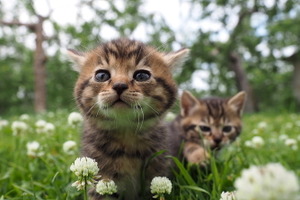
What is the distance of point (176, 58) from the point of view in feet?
9.52

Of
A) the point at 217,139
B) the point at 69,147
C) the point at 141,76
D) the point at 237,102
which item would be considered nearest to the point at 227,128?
the point at 217,139

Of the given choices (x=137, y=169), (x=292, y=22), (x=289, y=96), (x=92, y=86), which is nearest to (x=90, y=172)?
(x=137, y=169)

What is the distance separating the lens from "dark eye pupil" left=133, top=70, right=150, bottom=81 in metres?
2.42

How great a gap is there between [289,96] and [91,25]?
1266 cm

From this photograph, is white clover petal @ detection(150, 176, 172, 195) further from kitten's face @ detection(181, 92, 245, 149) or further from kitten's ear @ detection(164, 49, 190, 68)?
kitten's face @ detection(181, 92, 245, 149)

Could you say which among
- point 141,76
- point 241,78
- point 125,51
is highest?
point 241,78

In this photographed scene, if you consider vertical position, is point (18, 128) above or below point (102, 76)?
above

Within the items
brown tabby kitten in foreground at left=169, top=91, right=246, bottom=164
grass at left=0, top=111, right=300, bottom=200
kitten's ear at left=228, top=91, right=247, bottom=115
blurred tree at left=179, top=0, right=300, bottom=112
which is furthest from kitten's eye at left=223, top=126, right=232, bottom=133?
blurred tree at left=179, top=0, right=300, bottom=112

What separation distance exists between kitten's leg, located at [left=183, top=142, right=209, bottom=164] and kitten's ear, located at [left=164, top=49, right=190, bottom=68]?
0.89m

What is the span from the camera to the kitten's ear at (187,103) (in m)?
3.98

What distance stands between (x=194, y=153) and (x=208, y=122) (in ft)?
2.11

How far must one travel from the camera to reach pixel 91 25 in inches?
690

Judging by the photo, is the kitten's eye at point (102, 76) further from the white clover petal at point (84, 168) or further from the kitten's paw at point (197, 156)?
the kitten's paw at point (197, 156)

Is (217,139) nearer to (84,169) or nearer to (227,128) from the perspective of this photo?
(227,128)
